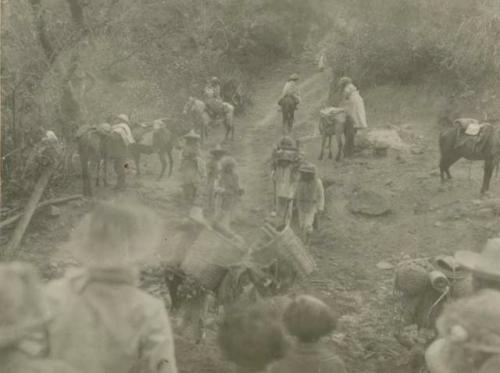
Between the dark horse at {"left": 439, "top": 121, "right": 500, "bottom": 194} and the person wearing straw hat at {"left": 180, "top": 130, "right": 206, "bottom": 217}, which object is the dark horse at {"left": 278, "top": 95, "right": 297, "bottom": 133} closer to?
the person wearing straw hat at {"left": 180, "top": 130, "right": 206, "bottom": 217}

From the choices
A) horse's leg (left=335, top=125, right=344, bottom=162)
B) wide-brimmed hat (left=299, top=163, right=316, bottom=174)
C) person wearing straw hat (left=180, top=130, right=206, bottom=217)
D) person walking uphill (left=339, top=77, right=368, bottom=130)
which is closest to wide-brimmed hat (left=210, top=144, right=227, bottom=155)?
person wearing straw hat (left=180, top=130, right=206, bottom=217)

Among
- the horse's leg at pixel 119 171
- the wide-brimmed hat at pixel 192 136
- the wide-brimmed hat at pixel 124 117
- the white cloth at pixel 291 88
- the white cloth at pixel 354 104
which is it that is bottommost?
the horse's leg at pixel 119 171

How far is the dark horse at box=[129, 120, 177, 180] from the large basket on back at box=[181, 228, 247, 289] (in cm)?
89

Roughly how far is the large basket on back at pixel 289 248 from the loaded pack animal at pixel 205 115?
1.14 metres

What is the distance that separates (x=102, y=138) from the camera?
17.0ft

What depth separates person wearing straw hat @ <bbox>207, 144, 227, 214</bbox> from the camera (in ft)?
17.1

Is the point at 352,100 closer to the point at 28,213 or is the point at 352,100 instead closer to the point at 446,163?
the point at 446,163

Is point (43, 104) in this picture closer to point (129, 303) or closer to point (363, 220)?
point (363, 220)

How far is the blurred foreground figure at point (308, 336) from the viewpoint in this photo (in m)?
2.73

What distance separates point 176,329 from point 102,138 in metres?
1.64

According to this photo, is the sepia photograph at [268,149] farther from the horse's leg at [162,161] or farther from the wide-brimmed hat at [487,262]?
the wide-brimmed hat at [487,262]

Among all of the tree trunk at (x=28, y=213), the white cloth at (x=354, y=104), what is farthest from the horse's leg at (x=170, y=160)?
the white cloth at (x=354, y=104)

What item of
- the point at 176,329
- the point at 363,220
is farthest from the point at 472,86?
the point at 176,329

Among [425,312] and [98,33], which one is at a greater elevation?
[98,33]
